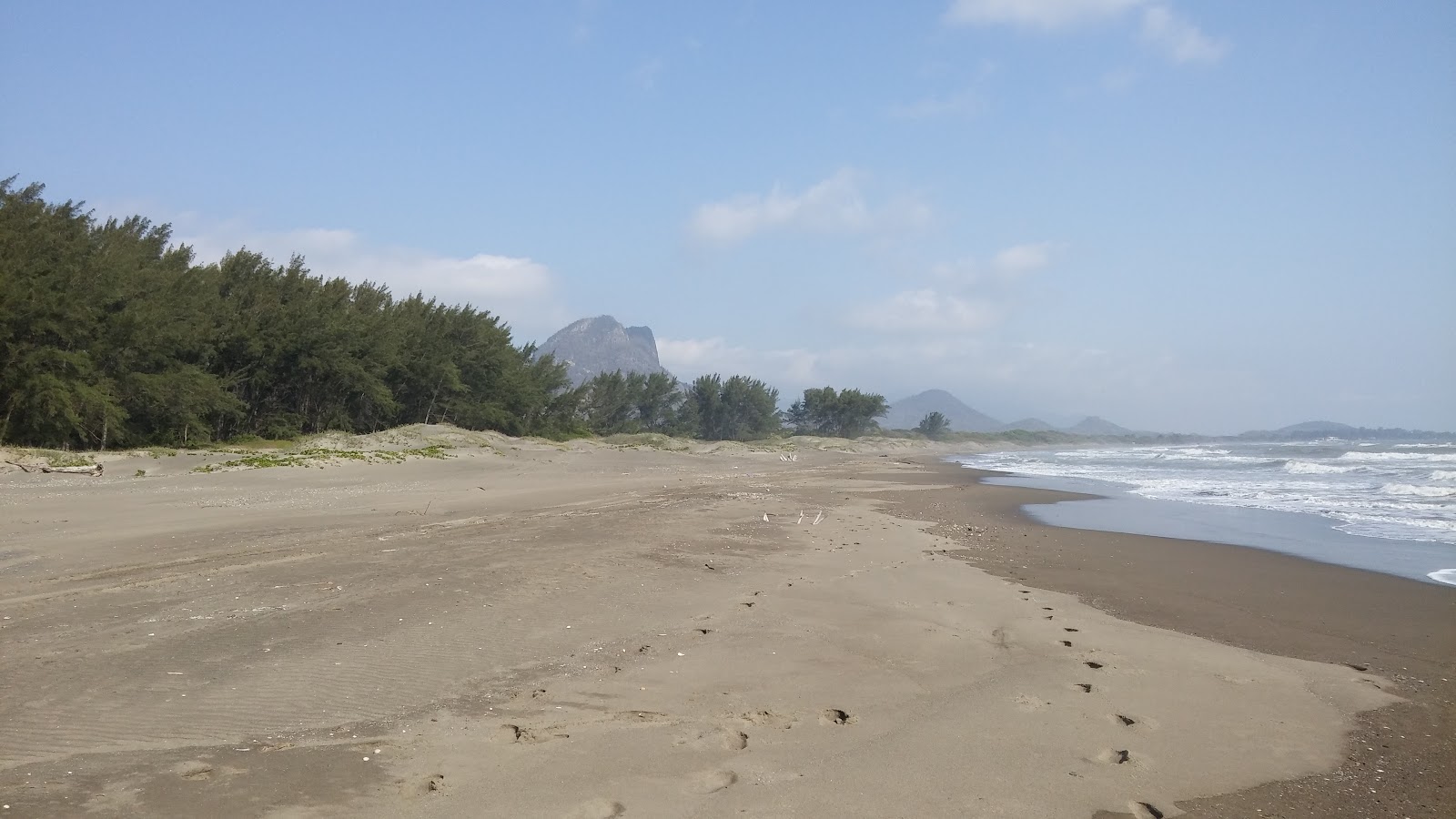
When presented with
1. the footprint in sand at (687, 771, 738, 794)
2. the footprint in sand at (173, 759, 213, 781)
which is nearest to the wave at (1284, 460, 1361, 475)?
the footprint in sand at (687, 771, 738, 794)

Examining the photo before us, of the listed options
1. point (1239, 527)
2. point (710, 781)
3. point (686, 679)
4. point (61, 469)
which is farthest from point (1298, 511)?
point (61, 469)

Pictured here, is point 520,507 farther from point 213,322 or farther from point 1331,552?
point 213,322

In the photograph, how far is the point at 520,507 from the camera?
14.3 m

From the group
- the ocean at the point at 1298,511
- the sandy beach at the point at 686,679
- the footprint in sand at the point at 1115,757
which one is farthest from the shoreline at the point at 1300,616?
the ocean at the point at 1298,511

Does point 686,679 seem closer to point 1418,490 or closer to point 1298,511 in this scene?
point 1298,511

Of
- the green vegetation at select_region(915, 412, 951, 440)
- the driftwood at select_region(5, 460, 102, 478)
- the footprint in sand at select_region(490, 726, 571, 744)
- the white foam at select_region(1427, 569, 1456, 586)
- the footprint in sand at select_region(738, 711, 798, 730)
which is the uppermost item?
the green vegetation at select_region(915, 412, 951, 440)

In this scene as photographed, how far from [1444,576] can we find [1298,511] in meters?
8.22

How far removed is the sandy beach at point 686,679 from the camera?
3721 millimetres

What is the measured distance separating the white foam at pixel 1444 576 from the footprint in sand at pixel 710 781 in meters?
9.52

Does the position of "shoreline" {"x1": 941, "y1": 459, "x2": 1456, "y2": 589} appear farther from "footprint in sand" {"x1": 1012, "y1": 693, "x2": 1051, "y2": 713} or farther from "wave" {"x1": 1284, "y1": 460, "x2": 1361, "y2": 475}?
"wave" {"x1": 1284, "y1": 460, "x2": 1361, "y2": 475}

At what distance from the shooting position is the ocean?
38.1ft

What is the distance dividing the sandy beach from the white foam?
2.20ft

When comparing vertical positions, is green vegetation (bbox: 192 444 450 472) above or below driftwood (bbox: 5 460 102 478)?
above

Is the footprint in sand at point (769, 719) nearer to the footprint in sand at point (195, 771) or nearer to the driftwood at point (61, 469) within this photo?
the footprint in sand at point (195, 771)
